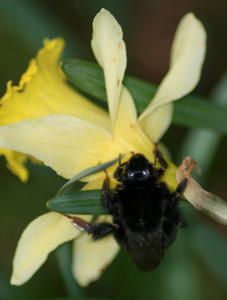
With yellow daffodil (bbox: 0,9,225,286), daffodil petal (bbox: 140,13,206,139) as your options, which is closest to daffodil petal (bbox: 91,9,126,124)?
yellow daffodil (bbox: 0,9,225,286)

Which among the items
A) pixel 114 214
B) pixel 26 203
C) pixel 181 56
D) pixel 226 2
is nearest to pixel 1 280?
pixel 26 203

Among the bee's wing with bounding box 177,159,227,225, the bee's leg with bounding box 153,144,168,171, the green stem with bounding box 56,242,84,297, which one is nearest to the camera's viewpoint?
the bee's wing with bounding box 177,159,227,225

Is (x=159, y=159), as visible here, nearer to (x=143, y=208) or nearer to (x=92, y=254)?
(x=143, y=208)

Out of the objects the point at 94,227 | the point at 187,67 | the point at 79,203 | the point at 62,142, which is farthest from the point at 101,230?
the point at 187,67

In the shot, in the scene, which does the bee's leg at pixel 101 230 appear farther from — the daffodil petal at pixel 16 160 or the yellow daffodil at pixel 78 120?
the daffodil petal at pixel 16 160

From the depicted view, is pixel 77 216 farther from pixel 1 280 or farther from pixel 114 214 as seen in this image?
pixel 1 280

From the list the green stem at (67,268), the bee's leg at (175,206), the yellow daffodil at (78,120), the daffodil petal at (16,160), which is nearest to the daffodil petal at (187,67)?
the yellow daffodil at (78,120)

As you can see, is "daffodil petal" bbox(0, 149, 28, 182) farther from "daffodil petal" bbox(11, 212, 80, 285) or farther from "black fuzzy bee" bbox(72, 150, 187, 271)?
"black fuzzy bee" bbox(72, 150, 187, 271)
